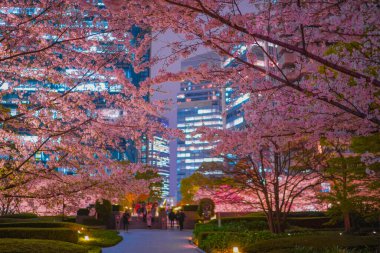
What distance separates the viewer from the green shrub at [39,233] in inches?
527

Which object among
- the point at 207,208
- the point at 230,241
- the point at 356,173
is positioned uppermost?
the point at 356,173

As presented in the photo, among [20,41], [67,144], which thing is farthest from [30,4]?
[67,144]

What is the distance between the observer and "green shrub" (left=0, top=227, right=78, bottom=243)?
13383 millimetres

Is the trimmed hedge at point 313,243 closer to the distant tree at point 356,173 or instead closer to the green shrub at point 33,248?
the distant tree at point 356,173

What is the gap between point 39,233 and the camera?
1371 centimetres

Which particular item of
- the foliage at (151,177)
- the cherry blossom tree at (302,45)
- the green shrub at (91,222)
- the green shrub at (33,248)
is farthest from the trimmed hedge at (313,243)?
the green shrub at (91,222)

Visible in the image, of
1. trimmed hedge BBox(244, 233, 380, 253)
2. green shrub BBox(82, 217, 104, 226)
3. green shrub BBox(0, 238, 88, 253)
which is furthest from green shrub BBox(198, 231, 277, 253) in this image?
green shrub BBox(82, 217, 104, 226)

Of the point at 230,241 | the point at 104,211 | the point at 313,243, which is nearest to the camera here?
the point at 313,243

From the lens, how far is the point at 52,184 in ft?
32.8

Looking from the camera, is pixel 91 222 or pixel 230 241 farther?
pixel 91 222

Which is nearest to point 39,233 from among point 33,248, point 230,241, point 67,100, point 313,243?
point 33,248

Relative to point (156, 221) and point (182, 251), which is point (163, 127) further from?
point (156, 221)

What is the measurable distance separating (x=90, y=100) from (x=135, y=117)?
142cm

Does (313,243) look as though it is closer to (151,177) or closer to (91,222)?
(91,222)
